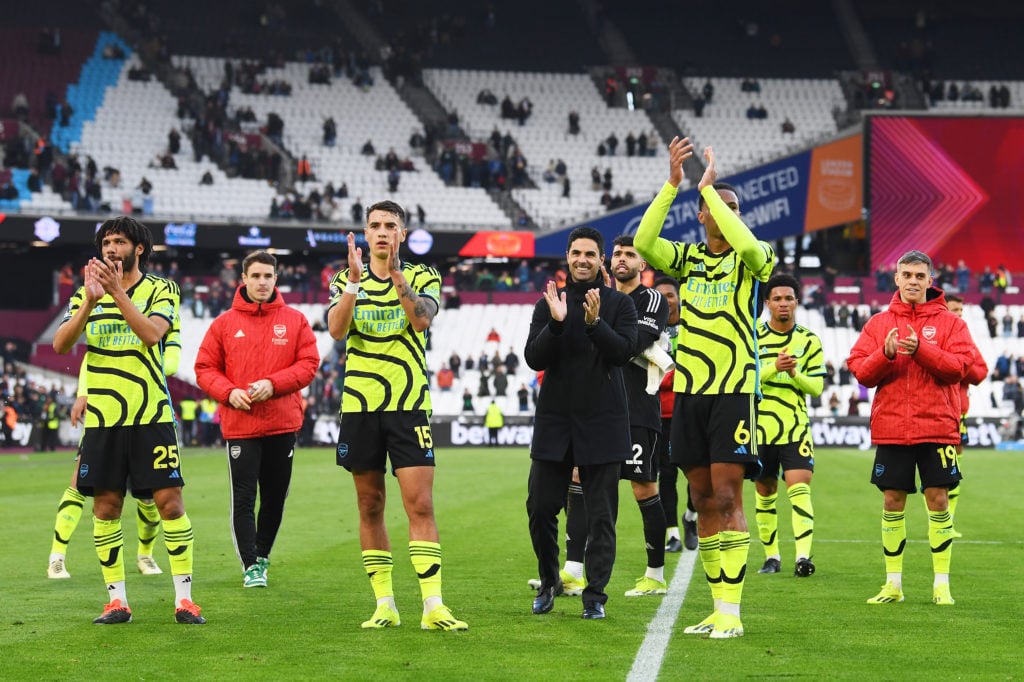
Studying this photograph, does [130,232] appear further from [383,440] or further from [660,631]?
[660,631]

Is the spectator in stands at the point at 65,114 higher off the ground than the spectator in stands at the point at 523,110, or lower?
lower

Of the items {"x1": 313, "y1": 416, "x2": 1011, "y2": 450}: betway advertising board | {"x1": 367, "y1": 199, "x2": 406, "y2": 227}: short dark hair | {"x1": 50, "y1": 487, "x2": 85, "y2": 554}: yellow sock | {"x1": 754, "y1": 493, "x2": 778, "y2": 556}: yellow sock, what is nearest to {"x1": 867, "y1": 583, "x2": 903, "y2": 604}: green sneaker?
{"x1": 754, "y1": 493, "x2": 778, "y2": 556}: yellow sock

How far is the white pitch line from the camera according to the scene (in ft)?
23.7

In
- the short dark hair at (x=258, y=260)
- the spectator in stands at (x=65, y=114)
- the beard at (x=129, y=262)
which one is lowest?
the beard at (x=129, y=262)

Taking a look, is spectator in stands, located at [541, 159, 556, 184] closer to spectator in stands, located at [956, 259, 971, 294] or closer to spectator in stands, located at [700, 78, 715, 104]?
spectator in stands, located at [700, 78, 715, 104]

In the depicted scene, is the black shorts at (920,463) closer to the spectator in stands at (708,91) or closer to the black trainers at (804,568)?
the black trainers at (804,568)

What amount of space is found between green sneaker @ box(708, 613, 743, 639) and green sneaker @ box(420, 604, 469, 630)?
1443 millimetres

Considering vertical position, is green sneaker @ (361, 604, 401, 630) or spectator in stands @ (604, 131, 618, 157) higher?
spectator in stands @ (604, 131, 618, 157)

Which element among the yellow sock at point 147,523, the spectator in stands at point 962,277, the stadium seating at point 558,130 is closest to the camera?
the yellow sock at point 147,523

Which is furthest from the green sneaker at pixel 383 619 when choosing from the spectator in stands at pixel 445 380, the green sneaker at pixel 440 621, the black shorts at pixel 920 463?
the spectator in stands at pixel 445 380

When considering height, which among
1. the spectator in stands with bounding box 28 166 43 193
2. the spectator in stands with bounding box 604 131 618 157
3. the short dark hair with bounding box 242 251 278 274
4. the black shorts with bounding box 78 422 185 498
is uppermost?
the spectator in stands with bounding box 604 131 618 157

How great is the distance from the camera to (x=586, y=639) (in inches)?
325

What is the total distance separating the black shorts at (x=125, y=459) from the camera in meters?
8.87

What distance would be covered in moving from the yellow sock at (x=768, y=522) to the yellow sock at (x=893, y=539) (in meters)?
1.93
